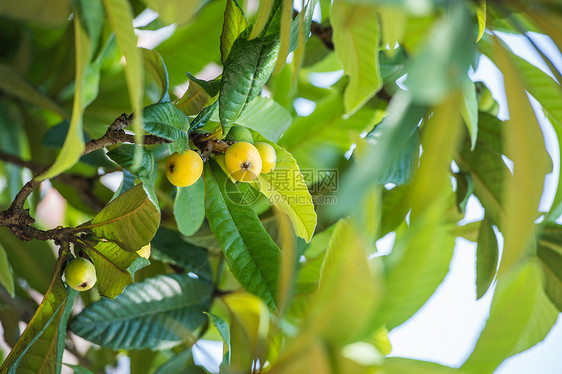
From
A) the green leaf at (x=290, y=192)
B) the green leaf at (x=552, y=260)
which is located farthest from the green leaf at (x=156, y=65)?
the green leaf at (x=552, y=260)

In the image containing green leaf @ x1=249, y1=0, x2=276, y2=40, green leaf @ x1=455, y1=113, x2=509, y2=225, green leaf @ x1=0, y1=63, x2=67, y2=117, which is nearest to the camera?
green leaf @ x1=249, y1=0, x2=276, y2=40

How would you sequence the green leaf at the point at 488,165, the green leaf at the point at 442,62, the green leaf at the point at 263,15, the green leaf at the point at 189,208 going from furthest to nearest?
the green leaf at the point at 488,165, the green leaf at the point at 189,208, the green leaf at the point at 263,15, the green leaf at the point at 442,62

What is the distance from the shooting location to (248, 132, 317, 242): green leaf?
0.57 meters

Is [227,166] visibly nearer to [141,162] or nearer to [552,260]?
[141,162]

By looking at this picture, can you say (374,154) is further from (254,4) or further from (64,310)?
(254,4)

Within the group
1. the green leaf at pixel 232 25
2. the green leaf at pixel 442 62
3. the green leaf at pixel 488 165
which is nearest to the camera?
the green leaf at pixel 442 62

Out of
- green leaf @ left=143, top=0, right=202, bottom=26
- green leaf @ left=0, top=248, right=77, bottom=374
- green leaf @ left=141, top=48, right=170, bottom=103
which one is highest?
green leaf @ left=143, top=0, right=202, bottom=26

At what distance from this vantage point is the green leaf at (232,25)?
0.56 m

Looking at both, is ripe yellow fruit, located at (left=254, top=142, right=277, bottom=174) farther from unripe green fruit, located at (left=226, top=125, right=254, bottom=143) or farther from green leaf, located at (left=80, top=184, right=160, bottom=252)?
green leaf, located at (left=80, top=184, right=160, bottom=252)

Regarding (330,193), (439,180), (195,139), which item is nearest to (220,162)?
(195,139)

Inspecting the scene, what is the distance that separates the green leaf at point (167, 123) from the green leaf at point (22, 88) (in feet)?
1.70

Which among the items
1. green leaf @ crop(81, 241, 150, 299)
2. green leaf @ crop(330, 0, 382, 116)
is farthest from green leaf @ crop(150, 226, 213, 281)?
green leaf @ crop(330, 0, 382, 116)

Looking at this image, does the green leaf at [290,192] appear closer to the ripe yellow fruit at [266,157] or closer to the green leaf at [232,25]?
the ripe yellow fruit at [266,157]

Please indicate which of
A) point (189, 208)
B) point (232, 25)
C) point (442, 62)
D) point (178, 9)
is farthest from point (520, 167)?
point (189, 208)
